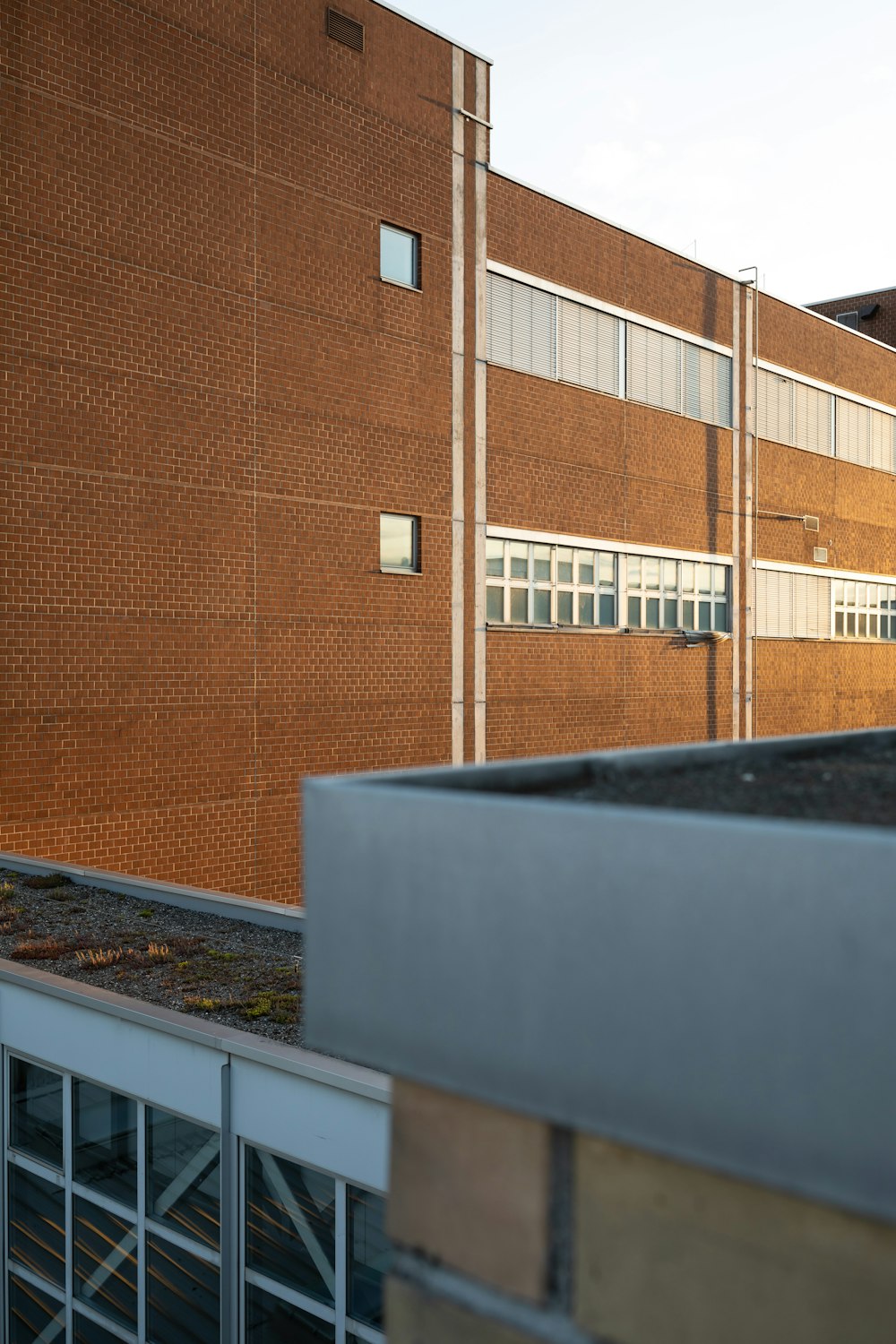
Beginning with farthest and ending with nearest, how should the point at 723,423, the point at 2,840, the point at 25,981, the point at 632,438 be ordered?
the point at 723,423, the point at 632,438, the point at 2,840, the point at 25,981

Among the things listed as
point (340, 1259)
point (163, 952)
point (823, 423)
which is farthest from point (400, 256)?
point (340, 1259)

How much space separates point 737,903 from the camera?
96cm

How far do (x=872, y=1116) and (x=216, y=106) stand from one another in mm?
17547

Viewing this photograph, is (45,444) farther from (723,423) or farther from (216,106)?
(723,423)

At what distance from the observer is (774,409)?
92.5 ft

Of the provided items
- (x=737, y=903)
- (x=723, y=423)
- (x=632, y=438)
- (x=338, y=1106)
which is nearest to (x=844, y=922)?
(x=737, y=903)

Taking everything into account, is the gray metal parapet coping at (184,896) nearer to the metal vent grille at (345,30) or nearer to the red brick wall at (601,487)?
the red brick wall at (601,487)

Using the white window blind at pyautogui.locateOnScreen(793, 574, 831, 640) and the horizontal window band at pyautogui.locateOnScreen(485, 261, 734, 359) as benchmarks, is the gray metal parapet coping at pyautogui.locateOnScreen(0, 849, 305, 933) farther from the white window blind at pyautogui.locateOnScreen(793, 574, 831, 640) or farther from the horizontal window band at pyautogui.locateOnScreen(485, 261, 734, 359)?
the white window blind at pyautogui.locateOnScreen(793, 574, 831, 640)

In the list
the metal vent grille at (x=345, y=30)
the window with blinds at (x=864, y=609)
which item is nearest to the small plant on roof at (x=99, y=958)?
the metal vent grille at (x=345, y=30)

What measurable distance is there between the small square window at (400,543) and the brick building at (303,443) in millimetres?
80

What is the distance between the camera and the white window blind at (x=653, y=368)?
23.7 metres

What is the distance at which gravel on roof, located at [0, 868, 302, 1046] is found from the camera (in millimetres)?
7652

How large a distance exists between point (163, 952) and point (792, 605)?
22699mm

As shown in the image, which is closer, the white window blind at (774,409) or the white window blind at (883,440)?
the white window blind at (774,409)
